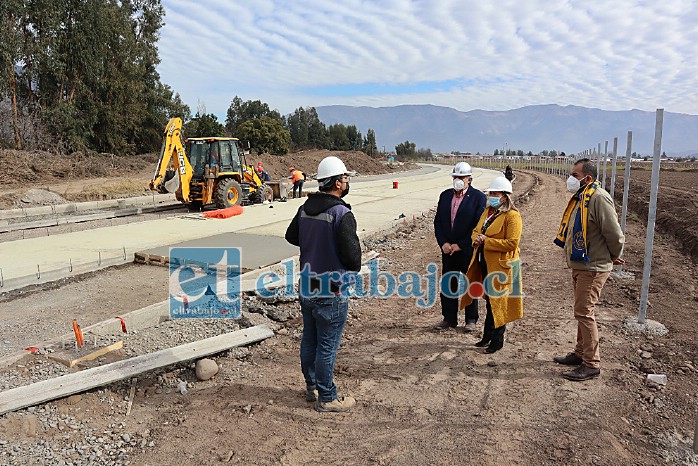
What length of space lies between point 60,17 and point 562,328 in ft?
102

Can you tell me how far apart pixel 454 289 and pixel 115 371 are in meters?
3.48

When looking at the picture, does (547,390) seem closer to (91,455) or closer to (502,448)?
(502,448)

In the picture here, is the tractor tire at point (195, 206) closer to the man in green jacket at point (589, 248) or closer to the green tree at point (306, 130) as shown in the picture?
the man in green jacket at point (589, 248)

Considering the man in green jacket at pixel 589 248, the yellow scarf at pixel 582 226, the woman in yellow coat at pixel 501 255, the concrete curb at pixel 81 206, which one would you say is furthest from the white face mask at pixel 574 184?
the concrete curb at pixel 81 206

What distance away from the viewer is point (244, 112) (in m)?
63.0

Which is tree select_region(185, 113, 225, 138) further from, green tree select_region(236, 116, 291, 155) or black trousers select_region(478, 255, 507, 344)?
black trousers select_region(478, 255, 507, 344)

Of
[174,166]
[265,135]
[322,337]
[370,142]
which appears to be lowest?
[322,337]

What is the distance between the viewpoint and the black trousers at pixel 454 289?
5.41m

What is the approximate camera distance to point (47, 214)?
48.3 ft

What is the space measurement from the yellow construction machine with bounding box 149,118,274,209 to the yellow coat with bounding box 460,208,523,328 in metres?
11.2

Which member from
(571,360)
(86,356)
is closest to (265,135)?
(86,356)

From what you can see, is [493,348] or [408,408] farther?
[493,348]

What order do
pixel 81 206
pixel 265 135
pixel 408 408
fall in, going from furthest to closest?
pixel 265 135 < pixel 81 206 < pixel 408 408

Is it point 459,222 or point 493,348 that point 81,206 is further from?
point 493,348
